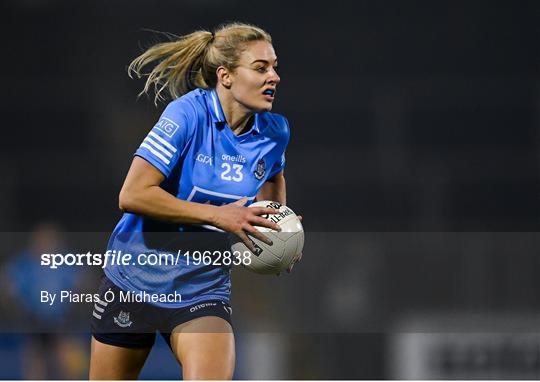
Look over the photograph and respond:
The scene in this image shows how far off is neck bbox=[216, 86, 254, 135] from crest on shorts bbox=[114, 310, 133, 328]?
82 centimetres

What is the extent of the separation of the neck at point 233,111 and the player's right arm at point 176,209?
0.40 m

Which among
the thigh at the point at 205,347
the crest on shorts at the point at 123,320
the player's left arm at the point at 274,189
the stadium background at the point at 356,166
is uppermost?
the stadium background at the point at 356,166

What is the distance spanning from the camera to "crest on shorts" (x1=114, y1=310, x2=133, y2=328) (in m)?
3.55

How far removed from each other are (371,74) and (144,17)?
301 cm

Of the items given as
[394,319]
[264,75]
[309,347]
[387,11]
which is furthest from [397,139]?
[264,75]

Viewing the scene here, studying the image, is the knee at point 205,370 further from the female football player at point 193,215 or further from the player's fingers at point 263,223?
the player's fingers at point 263,223

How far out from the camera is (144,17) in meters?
12.1

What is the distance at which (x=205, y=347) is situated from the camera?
10.9ft

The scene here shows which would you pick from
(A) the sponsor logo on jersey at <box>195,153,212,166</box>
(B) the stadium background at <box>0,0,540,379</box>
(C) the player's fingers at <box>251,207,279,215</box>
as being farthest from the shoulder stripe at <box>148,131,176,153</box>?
(B) the stadium background at <box>0,0,540,379</box>

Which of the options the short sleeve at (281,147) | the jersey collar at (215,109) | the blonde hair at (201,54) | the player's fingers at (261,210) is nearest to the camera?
the player's fingers at (261,210)

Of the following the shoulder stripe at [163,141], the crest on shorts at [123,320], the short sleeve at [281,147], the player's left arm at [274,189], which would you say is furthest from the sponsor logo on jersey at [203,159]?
the crest on shorts at [123,320]

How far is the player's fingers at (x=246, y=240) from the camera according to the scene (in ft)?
11.0

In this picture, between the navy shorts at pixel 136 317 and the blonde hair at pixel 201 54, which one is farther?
the blonde hair at pixel 201 54

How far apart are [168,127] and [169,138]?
0.05 meters
